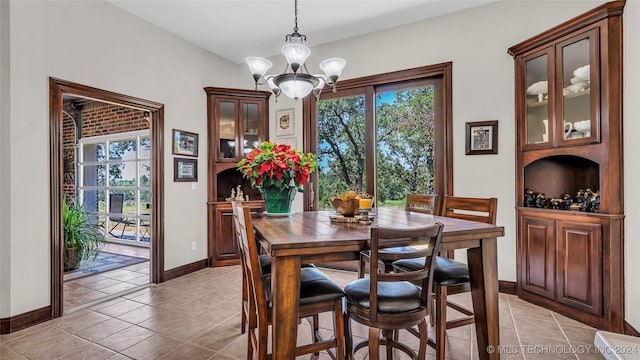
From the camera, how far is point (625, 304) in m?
2.31

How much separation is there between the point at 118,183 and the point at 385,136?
5.06 m

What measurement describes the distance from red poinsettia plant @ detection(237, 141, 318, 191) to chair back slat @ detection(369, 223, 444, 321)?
36.8 inches

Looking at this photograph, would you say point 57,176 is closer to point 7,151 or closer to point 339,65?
point 7,151

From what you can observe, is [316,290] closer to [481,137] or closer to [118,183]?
[481,137]

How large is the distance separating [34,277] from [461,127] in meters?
4.27

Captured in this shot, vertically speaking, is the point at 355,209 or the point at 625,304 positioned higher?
the point at 355,209

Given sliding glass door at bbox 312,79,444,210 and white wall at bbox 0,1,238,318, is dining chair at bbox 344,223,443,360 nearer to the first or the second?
sliding glass door at bbox 312,79,444,210

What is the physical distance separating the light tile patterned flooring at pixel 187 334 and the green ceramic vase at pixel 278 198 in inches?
37.9

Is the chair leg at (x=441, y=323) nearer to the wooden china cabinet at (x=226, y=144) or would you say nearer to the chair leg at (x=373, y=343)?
the chair leg at (x=373, y=343)

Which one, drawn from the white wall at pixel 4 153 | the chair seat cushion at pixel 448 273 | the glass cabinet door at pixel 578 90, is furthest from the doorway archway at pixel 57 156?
the glass cabinet door at pixel 578 90

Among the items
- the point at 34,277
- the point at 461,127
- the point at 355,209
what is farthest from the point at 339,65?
the point at 34,277

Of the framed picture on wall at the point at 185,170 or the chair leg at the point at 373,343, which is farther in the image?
the framed picture on wall at the point at 185,170

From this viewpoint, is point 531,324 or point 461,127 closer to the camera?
point 531,324

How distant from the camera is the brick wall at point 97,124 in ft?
18.5
